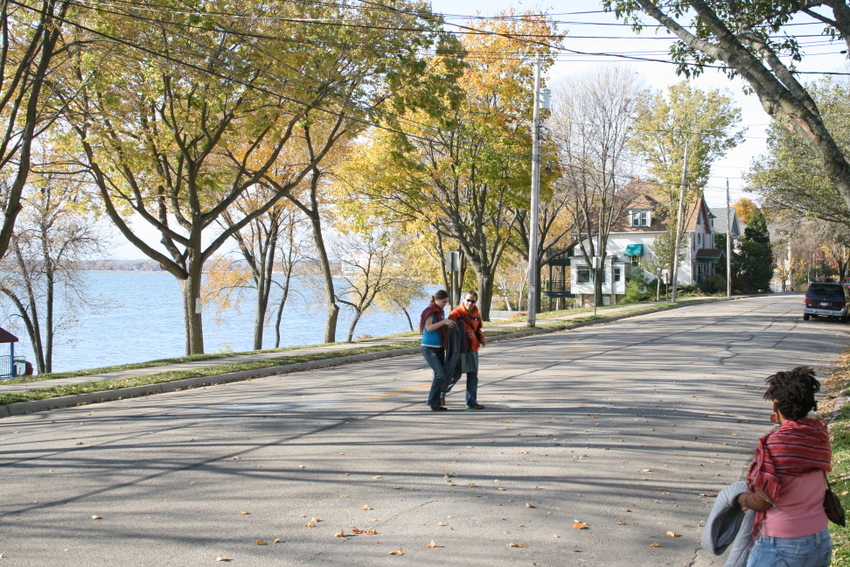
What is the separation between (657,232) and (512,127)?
36680 millimetres

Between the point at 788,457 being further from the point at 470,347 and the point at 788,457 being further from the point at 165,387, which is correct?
the point at 165,387

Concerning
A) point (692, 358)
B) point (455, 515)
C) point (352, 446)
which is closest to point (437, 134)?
point (692, 358)

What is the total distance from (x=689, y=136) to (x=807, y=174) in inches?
982

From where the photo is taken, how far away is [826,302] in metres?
31.8

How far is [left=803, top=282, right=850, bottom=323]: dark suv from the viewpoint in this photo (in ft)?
104

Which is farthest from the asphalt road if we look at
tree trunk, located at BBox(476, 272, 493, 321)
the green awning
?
the green awning

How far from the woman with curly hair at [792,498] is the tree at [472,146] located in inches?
1018

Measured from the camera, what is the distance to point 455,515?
6109 millimetres

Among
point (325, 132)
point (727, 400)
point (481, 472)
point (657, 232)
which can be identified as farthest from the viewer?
point (657, 232)

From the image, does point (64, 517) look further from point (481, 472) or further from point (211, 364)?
point (211, 364)

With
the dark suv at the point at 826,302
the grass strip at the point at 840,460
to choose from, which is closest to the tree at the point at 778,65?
the grass strip at the point at 840,460

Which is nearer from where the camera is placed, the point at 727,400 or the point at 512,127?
the point at 727,400

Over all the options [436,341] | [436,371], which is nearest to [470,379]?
[436,371]

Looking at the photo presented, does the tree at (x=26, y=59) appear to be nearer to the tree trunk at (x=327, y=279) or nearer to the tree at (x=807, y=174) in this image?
the tree trunk at (x=327, y=279)
